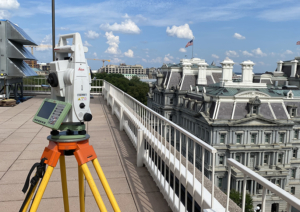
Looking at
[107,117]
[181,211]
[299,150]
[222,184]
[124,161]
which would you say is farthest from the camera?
[299,150]

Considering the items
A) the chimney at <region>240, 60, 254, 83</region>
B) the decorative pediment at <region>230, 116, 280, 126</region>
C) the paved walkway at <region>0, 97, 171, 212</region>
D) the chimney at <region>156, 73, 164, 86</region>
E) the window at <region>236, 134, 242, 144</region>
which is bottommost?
the window at <region>236, 134, 242, 144</region>

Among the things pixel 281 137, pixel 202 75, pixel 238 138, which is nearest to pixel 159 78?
pixel 202 75

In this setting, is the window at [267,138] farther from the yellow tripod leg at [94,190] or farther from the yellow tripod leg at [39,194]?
the yellow tripod leg at [39,194]

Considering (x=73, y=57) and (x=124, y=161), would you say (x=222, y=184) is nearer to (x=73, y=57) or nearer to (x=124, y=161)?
(x=124, y=161)

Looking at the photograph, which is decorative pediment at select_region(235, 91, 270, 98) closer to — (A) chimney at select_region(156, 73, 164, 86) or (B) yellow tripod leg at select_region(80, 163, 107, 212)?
(A) chimney at select_region(156, 73, 164, 86)

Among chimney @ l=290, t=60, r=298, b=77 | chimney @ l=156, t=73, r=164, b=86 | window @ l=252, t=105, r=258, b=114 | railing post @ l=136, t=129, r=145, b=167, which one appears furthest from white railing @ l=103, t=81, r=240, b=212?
chimney @ l=290, t=60, r=298, b=77

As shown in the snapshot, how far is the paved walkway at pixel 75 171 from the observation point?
371cm

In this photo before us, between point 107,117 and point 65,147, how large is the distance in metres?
7.67

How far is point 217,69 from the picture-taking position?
65.6 metres

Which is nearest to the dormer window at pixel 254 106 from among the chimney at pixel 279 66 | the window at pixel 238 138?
the window at pixel 238 138

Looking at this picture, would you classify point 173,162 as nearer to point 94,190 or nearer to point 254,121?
point 94,190

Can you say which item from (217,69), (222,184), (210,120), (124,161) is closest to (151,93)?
(217,69)

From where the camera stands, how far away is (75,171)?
482 centimetres

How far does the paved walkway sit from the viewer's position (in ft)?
12.2
